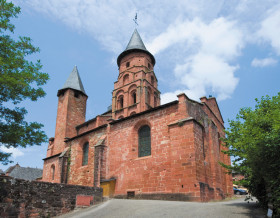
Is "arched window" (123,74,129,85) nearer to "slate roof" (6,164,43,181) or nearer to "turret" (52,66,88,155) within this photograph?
"turret" (52,66,88,155)

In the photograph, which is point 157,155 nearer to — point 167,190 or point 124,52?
point 167,190

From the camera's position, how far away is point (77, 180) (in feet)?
64.7

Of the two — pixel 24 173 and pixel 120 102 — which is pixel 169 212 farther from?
pixel 24 173

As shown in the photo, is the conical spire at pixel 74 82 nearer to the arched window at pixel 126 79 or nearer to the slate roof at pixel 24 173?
the arched window at pixel 126 79

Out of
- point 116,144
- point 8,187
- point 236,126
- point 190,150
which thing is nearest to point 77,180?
point 116,144

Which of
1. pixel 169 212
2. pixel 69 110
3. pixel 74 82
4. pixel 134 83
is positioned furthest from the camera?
pixel 74 82

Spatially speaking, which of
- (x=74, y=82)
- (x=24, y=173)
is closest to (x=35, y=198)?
(x=74, y=82)

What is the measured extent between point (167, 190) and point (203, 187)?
2.05m

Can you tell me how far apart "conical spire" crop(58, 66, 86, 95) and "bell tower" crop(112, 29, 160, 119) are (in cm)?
449

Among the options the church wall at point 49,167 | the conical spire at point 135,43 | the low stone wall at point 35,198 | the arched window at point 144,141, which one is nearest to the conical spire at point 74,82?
the conical spire at point 135,43

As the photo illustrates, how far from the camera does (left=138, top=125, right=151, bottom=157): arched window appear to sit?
16.0 m

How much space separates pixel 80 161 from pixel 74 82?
40.4 ft

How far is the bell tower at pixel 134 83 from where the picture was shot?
28.0 meters

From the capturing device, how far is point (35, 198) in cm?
866
